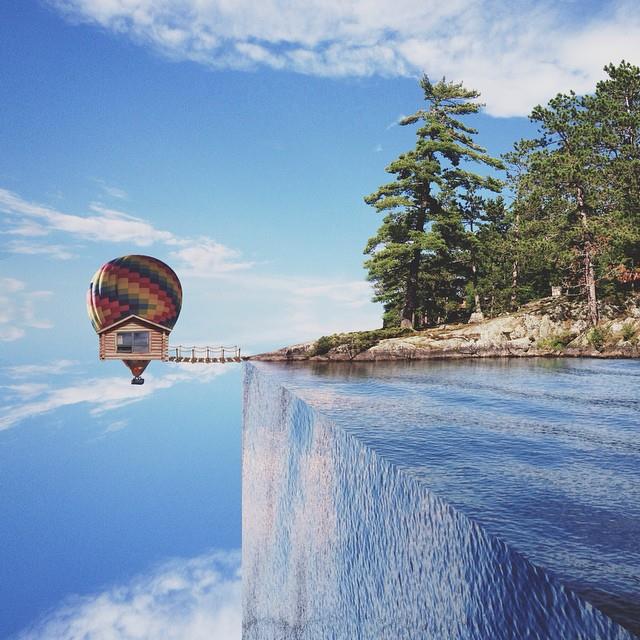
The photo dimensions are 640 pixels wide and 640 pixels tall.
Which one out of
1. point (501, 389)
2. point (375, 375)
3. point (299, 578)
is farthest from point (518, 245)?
point (299, 578)

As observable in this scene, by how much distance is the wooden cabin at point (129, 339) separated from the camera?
1272 inches

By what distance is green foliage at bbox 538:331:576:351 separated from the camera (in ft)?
92.8

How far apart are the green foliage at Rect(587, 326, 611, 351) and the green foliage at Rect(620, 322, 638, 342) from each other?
657 mm

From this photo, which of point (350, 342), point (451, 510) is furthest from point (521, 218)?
point (451, 510)

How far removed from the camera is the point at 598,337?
2709 cm

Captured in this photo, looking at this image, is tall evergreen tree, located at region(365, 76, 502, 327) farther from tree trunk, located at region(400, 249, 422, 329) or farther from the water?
the water

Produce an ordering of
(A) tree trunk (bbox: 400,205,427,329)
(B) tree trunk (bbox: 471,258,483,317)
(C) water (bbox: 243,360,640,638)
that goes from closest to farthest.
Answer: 1. (C) water (bbox: 243,360,640,638)
2. (A) tree trunk (bbox: 400,205,427,329)
3. (B) tree trunk (bbox: 471,258,483,317)

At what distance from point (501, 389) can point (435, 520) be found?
1089 centimetres

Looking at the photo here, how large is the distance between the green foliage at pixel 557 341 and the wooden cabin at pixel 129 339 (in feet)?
70.7

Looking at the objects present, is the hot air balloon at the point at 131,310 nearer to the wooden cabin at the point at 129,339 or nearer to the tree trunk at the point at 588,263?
the wooden cabin at the point at 129,339

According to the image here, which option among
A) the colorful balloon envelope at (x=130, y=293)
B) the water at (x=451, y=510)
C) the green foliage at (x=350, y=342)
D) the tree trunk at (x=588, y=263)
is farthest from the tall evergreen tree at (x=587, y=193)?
the colorful balloon envelope at (x=130, y=293)

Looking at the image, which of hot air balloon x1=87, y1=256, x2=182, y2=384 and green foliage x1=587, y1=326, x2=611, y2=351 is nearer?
green foliage x1=587, y1=326, x2=611, y2=351

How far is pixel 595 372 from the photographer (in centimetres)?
1917

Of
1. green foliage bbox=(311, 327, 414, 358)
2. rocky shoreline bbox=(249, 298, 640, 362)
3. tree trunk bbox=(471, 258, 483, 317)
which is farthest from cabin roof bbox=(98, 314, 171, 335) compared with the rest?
tree trunk bbox=(471, 258, 483, 317)
